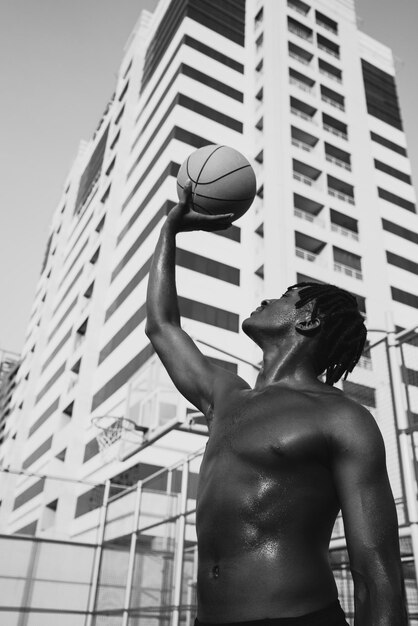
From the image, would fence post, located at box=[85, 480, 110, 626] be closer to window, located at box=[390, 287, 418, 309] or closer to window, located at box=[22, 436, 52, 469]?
window, located at box=[390, 287, 418, 309]

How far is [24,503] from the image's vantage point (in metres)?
35.6

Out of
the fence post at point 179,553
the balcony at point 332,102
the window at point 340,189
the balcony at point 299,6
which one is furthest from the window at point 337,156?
the fence post at point 179,553

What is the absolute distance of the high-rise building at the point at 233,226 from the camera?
26.2m

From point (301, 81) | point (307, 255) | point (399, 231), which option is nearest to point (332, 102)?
point (301, 81)

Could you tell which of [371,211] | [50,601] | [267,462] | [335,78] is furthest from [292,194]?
[267,462]

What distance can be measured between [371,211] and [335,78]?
34.0 feet

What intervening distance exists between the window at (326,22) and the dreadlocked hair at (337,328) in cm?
4085

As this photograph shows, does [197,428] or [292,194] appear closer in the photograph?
[197,428]

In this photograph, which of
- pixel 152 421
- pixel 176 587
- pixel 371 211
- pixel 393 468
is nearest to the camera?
pixel 393 468

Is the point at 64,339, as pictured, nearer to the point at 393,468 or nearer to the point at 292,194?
the point at 292,194

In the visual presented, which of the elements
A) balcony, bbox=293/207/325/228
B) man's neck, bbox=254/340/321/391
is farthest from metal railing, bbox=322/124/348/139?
man's neck, bbox=254/340/321/391

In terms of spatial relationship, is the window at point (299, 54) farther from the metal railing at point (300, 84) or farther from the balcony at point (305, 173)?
the balcony at point (305, 173)

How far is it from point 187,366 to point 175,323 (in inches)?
7.9

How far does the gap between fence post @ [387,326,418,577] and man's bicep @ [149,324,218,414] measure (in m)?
4.03
